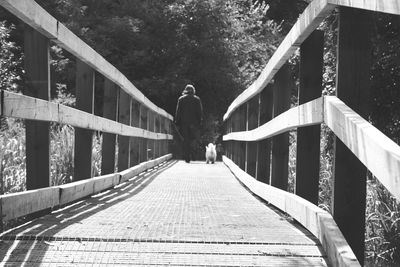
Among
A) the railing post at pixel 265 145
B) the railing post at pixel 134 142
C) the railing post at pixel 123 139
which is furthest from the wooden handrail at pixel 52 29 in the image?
the railing post at pixel 134 142

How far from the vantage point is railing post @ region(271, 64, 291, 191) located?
16.3ft

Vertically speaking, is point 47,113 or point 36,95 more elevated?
point 36,95

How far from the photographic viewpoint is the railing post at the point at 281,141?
4.98 m

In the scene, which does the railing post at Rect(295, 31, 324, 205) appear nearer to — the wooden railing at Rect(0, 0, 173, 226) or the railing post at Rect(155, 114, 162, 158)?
the wooden railing at Rect(0, 0, 173, 226)

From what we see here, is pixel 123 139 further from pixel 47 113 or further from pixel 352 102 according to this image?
pixel 352 102

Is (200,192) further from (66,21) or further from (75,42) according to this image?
(66,21)

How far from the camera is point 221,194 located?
6059 millimetres

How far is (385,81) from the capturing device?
21.1 feet

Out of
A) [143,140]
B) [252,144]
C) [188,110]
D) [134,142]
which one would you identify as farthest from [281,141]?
[188,110]

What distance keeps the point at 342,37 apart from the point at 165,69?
58.1ft

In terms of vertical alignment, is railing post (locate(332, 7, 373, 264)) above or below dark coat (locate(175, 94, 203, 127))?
below

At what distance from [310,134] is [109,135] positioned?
10.2ft

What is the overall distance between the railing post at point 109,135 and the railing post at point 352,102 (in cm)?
378

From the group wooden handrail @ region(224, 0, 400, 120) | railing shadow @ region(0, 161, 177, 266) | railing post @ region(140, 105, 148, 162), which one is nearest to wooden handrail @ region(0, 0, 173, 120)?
railing shadow @ region(0, 161, 177, 266)
